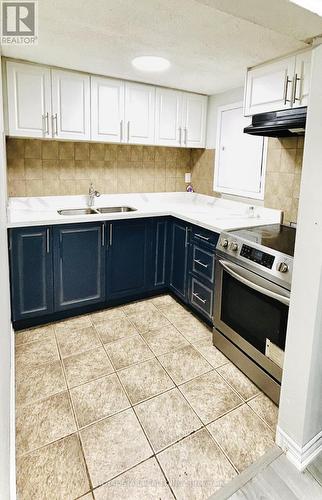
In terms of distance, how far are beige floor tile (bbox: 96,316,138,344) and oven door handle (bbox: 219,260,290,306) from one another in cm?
Answer: 95

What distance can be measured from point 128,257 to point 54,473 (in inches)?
68.0

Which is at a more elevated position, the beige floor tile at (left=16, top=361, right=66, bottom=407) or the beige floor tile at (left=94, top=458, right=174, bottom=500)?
the beige floor tile at (left=16, top=361, right=66, bottom=407)

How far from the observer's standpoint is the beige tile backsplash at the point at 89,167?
2740mm

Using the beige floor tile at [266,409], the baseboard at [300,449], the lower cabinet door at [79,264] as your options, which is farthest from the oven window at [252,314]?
the lower cabinet door at [79,264]

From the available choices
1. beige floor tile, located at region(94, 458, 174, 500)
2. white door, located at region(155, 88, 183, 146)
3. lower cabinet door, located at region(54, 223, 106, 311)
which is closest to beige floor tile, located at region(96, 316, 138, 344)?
lower cabinet door, located at region(54, 223, 106, 311)

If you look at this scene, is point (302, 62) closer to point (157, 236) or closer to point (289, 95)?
point (289, 95)

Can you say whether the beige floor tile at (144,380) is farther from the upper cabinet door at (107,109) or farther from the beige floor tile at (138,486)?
the upper cabinet door at (107,109)

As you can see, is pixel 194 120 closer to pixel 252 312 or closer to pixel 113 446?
pixel 252 312

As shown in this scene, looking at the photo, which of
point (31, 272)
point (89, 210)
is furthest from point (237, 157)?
point (31, 272)

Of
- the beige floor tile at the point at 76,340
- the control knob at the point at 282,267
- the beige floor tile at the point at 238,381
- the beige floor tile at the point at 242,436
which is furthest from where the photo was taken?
the beige floor tile at the point at 76,340

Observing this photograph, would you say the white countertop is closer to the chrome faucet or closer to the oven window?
the chrome faucet

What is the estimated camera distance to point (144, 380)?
6.48 feet

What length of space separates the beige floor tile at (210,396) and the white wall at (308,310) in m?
0.35

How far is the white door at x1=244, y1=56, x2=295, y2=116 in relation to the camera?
6.56 ft
